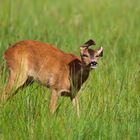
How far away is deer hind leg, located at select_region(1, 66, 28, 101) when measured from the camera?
26.6 ft

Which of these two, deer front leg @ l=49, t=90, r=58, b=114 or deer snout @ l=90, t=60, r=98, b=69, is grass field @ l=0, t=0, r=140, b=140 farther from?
deer snout @ l=90, t=60, r=98, b=69

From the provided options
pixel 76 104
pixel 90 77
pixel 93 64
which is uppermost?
pixel 93 64

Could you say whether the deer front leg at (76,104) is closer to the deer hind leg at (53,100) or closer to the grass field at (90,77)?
the grass field at (90,77)

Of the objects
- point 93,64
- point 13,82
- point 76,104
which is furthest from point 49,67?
point 76,104

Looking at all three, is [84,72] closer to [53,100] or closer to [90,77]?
[90,77]

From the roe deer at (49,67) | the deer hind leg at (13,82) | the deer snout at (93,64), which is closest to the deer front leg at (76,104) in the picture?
the roe deer at (49,67)

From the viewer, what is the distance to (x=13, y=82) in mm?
8344

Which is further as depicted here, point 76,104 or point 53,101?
point 53,101

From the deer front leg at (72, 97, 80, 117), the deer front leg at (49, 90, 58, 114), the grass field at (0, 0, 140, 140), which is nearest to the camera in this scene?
the grass field at (0, 0, 140, 140)

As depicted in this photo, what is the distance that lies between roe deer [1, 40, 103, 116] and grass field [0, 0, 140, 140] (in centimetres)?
14

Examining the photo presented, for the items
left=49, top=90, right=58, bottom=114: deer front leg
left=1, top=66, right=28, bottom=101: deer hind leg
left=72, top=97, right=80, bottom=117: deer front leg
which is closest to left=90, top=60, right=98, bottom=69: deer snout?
left=72, top=97, right=80, bottom=117: deer front leg

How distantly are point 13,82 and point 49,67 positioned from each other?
2.15 ft

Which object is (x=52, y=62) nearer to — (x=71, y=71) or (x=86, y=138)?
(x=71, y=71)

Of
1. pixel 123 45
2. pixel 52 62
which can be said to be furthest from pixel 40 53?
pixel 123 45
